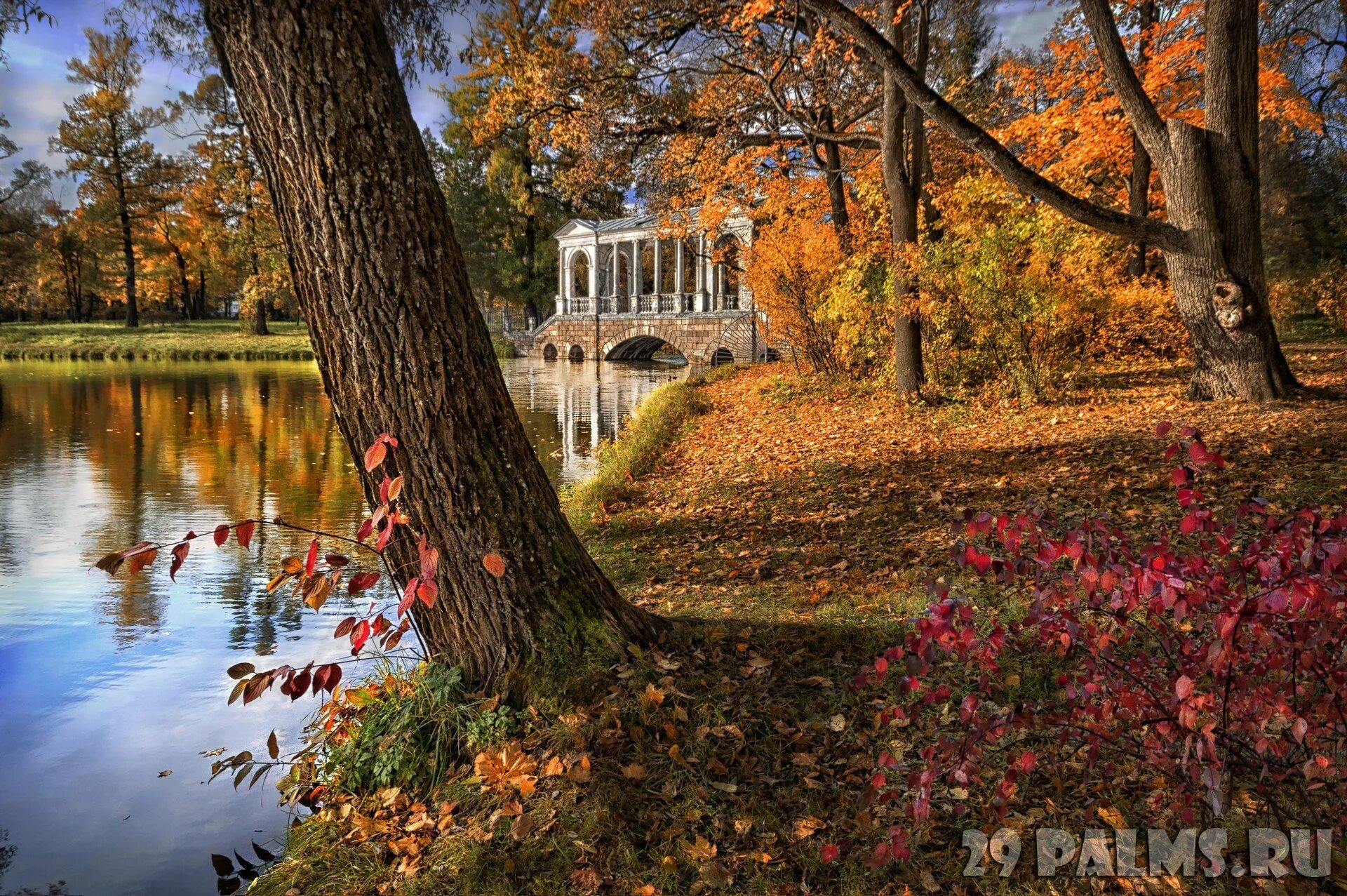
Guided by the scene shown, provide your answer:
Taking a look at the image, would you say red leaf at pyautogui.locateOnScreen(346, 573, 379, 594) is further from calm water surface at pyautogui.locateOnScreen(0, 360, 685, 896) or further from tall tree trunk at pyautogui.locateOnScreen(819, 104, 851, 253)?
tall tree trunk at pyautogui.locateOnScreen(819, 104, 851, 253)

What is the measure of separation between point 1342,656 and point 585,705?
2.29m

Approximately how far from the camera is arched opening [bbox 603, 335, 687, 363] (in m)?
34.9

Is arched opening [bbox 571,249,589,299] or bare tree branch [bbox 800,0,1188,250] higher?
arched opening [bbox 571,249,589,299]

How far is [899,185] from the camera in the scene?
1023 centimetres

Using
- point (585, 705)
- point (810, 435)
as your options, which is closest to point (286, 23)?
point (585, 705)

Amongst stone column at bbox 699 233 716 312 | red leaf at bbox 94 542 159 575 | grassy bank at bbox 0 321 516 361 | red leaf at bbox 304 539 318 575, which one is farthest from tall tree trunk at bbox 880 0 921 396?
stone column at bbox 699 233 716 312

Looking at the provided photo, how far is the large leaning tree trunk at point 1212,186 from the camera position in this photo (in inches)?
297

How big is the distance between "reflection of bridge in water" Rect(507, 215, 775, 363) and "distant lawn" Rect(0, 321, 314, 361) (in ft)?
36.7

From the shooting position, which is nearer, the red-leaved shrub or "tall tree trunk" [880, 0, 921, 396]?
the red-leaved shrub

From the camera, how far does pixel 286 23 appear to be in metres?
2.70

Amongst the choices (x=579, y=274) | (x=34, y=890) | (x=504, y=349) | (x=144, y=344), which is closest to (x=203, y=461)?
(x=34, y=890)

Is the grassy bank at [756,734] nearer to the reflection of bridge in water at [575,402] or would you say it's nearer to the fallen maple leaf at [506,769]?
the fallen maple leaf at [506,769]

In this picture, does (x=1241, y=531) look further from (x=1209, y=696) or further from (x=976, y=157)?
(x=976, y=157)

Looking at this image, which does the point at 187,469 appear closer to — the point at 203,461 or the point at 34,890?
the point at 203,461
